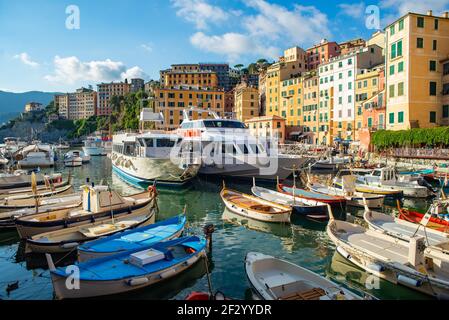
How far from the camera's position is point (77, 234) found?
42.6ft

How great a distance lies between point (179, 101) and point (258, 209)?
53.7 m

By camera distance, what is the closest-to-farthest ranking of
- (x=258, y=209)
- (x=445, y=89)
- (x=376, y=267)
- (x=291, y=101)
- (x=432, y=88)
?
(x=376, y=267)
(x=258, y=209)
(x=445, y=89)
(x=432, y=88)
(x=291, y=101)

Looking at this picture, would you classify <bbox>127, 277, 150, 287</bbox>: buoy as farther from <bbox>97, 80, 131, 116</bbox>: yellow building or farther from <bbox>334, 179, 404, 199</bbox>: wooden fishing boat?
<bbox>97, 80, 131, 116</bbox>: yellow building

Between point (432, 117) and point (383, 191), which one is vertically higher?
point (432, 117)

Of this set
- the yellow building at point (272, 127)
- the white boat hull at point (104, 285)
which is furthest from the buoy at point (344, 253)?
the yellow building at point (272, 127)

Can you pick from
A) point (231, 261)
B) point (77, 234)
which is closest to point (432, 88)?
point (231, 261)

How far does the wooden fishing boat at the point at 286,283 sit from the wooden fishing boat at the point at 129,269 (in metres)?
2.36

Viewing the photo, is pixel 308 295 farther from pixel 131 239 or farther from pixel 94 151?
pixel 94 151

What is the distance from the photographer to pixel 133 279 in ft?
29.7

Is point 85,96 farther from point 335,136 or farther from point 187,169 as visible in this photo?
point 187,169

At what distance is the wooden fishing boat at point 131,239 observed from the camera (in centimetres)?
1058

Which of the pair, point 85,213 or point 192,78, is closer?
point 85,213

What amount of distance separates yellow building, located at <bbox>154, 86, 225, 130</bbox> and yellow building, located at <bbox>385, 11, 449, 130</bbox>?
3520 centimetres
